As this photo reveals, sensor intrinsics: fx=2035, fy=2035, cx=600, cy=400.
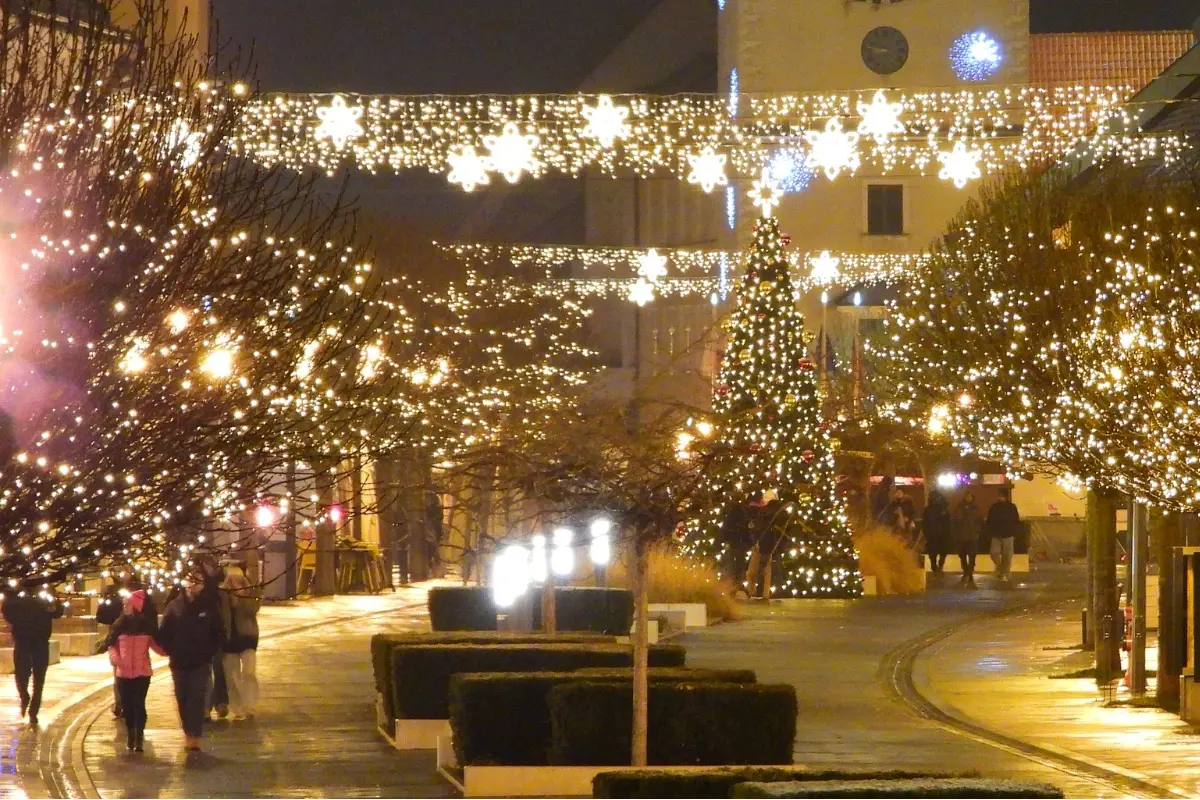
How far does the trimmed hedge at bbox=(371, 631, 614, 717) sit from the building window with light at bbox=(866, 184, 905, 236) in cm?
4735

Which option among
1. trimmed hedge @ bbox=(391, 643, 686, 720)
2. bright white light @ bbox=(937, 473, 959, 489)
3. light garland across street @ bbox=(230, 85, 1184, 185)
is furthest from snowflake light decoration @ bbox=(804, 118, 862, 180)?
bright white light @ bbox=(937, 473, 959, 489)

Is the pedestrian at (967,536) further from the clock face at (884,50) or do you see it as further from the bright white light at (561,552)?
the clock face at (884,50)

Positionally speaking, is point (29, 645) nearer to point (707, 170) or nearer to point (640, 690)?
point (640, 690)

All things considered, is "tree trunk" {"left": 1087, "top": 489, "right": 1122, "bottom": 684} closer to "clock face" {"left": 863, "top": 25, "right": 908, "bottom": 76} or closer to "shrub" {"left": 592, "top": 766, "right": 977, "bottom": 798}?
"shrub" {"left": 592, "top": 766, "right": 977, "bottom": 798}

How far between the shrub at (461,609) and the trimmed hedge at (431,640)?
19.6ft

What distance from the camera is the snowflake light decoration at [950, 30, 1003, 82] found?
209ft

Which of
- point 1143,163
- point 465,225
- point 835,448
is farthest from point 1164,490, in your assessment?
point 465,225

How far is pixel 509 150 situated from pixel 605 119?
110cm

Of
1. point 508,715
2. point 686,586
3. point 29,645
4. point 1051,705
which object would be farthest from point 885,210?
point 508,715

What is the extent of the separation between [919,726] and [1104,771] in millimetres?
2909

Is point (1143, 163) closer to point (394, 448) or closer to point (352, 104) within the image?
point (352, 104)

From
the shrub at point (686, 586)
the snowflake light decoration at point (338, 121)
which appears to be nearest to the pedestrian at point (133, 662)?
the snowflake light decoration at point (338, 121)

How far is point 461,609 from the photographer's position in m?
24.8

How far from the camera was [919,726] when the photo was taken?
18.3 meters
